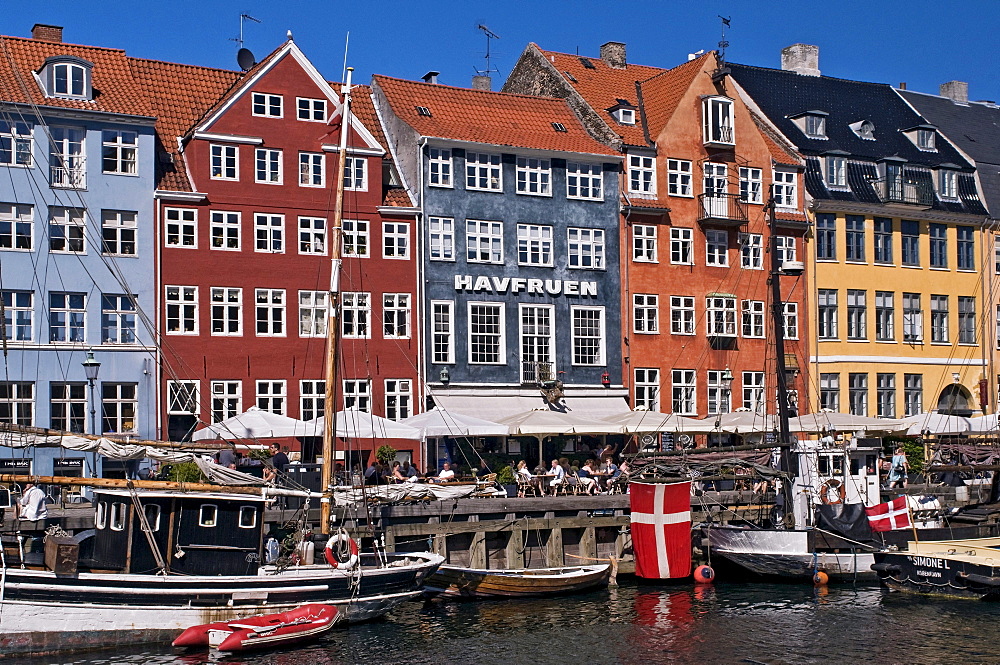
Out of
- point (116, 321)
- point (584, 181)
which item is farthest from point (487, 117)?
point (116, 321)

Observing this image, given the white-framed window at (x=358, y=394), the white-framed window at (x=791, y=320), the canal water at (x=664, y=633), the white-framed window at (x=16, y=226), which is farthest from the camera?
the white-framed window at (x=791, y=320)

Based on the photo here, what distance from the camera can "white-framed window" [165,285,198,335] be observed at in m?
47.6

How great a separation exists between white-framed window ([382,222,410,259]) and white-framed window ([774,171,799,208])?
56.7 ft

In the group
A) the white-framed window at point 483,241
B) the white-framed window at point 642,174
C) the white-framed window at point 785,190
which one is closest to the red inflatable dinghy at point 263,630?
the white-framed window at point 483,241

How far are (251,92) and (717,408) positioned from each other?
72.9 ft

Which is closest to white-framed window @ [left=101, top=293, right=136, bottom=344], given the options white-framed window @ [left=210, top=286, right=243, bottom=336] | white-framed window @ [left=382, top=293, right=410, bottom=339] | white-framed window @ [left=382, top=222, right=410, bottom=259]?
white-framed window @ [left=210, top=286, right=243, bottom=336]

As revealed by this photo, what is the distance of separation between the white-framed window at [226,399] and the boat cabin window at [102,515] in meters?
15.4

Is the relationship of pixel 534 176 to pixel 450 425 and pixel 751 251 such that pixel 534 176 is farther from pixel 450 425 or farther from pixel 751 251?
pixel 450 425

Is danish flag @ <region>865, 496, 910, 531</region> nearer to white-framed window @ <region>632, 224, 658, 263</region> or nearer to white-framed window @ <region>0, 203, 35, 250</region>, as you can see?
white-framed window @ <region>632, 224, 658, 263</region>

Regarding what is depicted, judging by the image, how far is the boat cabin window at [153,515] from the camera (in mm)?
31375

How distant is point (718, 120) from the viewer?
58.8 m

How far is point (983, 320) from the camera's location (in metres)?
65.2

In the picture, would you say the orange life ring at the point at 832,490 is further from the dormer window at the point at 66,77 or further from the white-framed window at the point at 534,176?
the dormer window at the point at 66,77

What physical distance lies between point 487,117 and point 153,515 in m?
28.4
